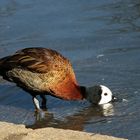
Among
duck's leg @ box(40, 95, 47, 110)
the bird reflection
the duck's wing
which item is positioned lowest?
the bird reflection

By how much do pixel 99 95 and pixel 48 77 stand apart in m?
0.68

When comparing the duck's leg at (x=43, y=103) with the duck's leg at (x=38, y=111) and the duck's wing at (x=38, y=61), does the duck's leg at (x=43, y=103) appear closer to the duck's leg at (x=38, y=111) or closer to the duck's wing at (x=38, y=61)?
the duck's leg at (x=38, y=111)

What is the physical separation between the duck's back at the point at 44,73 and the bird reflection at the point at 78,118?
0.85ft

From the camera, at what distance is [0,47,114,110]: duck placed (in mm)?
7289

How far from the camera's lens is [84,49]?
9.41 m

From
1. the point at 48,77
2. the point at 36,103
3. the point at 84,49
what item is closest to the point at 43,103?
the point at 36,103

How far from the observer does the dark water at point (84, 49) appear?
23.1ft

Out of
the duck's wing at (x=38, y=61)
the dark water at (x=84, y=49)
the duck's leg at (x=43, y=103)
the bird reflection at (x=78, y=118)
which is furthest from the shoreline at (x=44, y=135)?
the duck's leg at (x=43, y=103)

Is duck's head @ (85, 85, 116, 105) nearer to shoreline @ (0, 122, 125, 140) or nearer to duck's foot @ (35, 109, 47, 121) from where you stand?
duck's foot @ (35, 109, 47, 121)

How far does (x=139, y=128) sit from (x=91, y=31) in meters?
4.00

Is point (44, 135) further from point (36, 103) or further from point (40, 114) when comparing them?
point (36, 103)

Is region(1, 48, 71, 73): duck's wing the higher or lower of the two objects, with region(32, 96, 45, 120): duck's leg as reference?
higher

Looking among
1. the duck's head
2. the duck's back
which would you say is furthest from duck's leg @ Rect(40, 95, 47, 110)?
the duck's head

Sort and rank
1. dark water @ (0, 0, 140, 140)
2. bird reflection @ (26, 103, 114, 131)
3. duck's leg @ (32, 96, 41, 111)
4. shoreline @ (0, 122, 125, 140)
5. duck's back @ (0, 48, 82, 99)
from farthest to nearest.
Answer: duck's leg @ (32, 96, 41, 111) < duck's back @ (0, 48, 82, 99) < dark water @ (0, 0, 140, 140) < bird reflection @ (26, 103, 114, 131) < shoreline @ (0, 122, 125, 140)
